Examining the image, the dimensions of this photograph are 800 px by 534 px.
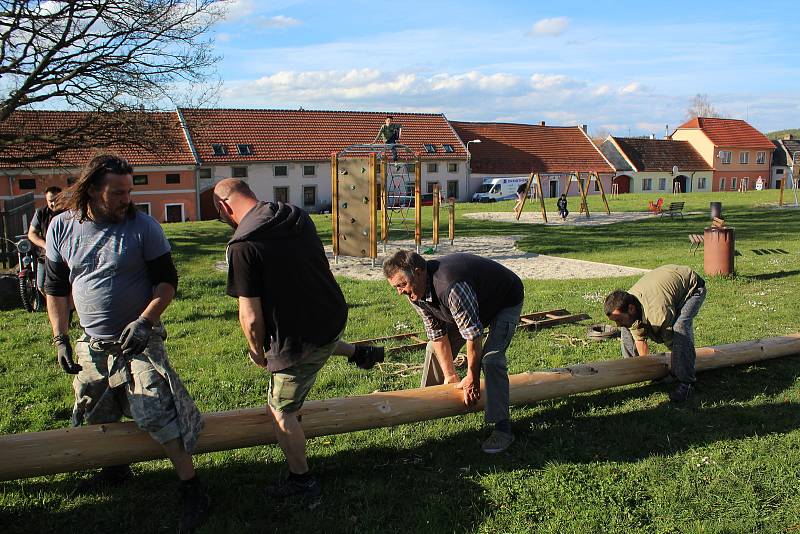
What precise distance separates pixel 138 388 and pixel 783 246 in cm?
1569

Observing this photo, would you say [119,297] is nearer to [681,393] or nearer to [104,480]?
[104,480]

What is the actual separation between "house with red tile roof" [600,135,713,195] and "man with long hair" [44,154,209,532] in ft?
188

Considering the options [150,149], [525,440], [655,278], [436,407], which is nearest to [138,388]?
[436,407]

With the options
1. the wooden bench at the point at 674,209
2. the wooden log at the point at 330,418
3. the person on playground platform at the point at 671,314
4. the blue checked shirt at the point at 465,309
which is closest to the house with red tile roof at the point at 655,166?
the wooden bench at the point at 674,209

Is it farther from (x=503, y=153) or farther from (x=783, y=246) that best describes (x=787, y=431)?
(x=503, y=153)

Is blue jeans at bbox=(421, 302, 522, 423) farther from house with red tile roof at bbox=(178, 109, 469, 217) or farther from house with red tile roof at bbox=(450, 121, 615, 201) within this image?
house with red tile roof at bbox=(450, 121, 615, 201)

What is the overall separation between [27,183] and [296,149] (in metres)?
15.3

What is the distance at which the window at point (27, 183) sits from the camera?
34.2 meters

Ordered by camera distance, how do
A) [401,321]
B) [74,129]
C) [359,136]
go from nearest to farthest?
[401,321] → [74,129] → [359,136]

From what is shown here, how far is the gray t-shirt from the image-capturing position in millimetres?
3504

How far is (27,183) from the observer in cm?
3456

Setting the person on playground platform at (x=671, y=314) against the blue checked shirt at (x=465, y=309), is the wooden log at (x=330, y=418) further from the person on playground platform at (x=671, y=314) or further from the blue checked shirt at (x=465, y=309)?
the blue checked shirt at (x=465, y=309)

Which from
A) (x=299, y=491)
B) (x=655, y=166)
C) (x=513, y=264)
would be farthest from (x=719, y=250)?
(x=655, y=166)

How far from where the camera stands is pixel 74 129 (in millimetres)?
17828
